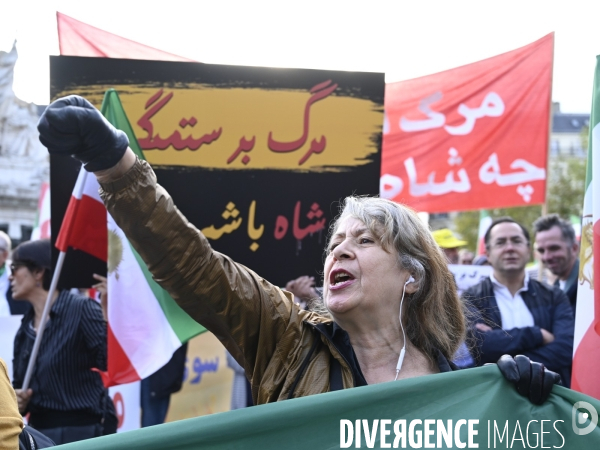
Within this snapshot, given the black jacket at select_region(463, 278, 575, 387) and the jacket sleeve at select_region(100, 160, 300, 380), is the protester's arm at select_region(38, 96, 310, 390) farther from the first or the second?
the black jacket at select_region(463, 278, 575, 387)

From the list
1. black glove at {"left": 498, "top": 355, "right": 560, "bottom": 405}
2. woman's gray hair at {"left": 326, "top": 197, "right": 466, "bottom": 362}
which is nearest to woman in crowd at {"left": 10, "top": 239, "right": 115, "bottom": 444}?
woman's gray hair at {"left": 326, "top": 197, "right": 466, "bottom": 362}

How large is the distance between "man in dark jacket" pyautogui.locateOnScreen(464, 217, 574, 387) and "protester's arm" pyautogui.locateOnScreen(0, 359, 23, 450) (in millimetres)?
2970

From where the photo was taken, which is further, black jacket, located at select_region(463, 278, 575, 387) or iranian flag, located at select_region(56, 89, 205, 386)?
black jacket, located at select_region(463, 278, 575, 387)

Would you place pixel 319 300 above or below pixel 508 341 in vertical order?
above

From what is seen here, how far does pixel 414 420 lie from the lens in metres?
2.10

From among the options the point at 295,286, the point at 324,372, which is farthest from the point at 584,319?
the point at 295,286

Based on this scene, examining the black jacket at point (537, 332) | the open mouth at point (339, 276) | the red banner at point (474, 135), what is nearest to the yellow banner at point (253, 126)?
the black jacket at point (537, 332)

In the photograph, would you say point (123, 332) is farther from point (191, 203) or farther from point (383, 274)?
point (383, 274)

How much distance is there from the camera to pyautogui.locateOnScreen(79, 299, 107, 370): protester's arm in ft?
14.6

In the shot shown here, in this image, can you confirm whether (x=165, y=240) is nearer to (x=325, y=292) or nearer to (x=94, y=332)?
(x=325, y=292)

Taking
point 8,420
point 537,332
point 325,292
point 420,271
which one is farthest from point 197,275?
point 537,332

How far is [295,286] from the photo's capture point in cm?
447

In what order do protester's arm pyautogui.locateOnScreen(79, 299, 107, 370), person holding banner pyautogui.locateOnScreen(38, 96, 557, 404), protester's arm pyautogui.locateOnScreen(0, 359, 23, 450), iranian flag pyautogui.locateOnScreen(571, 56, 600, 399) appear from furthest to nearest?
1. protester's arm pyautogui.locateOnScreen(79, 299, 107, 370)
2. iranian flag pyautogui.locateOnScreen(571, 56, 600, 399)
3. person holding banner pyautogui.locateOnScreen(38, 96, 557, 404)
4. protester's arm pyautogui.locateOnScreen(0, 359, 23, 450)

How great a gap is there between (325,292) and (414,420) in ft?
1.51
